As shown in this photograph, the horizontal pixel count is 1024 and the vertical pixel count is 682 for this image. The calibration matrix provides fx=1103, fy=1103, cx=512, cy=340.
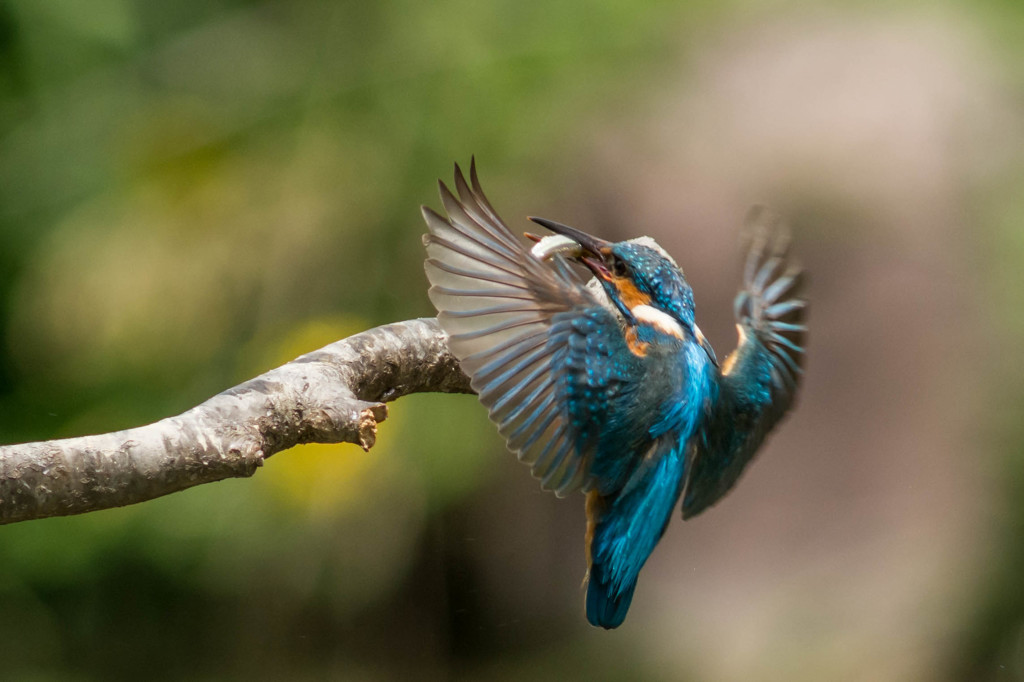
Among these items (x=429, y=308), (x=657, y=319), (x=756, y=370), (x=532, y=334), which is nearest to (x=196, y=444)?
(x=532, y=334)

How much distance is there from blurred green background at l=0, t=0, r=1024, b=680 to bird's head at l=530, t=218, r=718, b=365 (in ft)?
4.57

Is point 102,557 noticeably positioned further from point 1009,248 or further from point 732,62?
point 1009,248

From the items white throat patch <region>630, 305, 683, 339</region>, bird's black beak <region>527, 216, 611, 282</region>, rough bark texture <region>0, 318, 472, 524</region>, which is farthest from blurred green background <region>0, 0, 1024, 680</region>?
rough bark texture <region>0, 318, 472, 524</region>

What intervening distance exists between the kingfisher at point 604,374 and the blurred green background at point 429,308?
4.76 feet

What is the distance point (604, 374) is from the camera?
1816 millimetres

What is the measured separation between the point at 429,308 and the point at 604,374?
1.69 meters

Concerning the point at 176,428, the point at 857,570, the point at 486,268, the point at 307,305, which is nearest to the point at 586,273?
the point at 486,268

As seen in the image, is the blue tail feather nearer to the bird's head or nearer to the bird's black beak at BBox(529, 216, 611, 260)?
the bird's head

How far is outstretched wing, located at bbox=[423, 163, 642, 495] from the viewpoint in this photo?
5.86ft

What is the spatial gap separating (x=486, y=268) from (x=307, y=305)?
173cm

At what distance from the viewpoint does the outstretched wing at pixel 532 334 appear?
5.86 feet

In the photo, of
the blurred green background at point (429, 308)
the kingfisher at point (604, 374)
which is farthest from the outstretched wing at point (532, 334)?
the blurred green background at point (429, 308)

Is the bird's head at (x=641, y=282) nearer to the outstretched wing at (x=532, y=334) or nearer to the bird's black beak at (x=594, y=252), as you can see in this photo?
the bird's black beak at (x=594, y=252)

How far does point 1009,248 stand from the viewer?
3.95m
